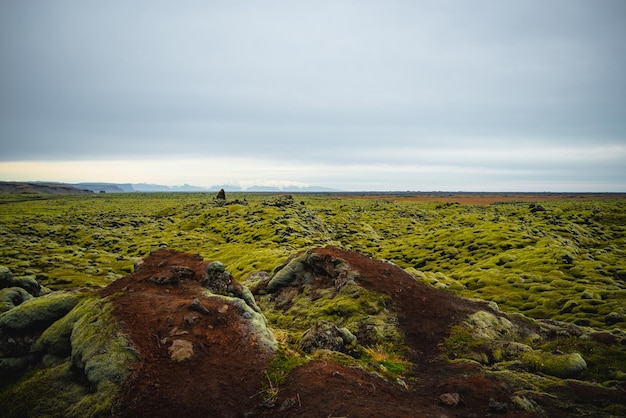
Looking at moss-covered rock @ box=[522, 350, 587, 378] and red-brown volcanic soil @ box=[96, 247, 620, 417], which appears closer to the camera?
red-brown volcanic soil @ box=[96, 247, 620, 417]

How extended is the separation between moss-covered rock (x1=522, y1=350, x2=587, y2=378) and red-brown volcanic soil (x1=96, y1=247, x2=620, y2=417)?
3.30 m

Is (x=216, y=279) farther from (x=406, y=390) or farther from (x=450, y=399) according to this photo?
(x=450, y=399)

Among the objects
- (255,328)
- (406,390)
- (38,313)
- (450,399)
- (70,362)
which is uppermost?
(38,313)

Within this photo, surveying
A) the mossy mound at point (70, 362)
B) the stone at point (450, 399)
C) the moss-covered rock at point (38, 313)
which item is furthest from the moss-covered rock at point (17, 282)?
the stone at point (450, 399)

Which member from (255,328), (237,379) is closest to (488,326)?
(255,328)

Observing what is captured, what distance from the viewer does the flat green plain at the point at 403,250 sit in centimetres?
3309

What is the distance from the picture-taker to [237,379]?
14.2 metres

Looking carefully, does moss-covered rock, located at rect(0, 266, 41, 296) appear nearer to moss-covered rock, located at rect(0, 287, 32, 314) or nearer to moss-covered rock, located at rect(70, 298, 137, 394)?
moss-covered rock, located at rect(0, 287, 32, 314)

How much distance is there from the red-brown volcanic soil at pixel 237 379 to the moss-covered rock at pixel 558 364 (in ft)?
10.8

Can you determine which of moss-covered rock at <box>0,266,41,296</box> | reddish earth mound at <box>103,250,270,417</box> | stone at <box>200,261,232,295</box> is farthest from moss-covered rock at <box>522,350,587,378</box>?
moss-covered rock at <box>0,266,41,296</box>

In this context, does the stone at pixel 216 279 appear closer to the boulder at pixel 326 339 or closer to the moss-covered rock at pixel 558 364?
the boulder at pixel 326 339

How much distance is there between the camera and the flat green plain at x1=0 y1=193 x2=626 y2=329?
33094mm

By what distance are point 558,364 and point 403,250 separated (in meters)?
44.7

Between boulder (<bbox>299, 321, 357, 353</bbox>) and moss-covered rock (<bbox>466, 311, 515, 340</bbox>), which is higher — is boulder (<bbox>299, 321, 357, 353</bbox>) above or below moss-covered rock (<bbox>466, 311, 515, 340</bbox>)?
above
